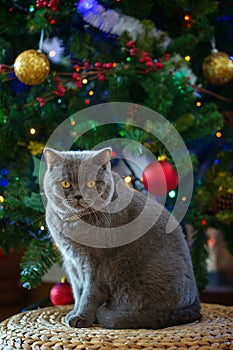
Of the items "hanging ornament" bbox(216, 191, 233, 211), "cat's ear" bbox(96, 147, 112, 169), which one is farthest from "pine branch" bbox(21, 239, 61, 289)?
"hanging ornament" bbox(216, 191, 233, 211)

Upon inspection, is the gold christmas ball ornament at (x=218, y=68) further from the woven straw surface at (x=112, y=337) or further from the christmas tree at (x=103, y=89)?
the woven straw surface at (x=112, y=337)

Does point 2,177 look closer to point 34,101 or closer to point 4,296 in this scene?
point 34,101

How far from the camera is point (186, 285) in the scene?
39.4 inches

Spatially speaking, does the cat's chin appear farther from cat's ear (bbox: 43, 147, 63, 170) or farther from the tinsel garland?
the tinsel garland

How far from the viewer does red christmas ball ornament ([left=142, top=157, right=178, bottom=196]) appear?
1.18 metres

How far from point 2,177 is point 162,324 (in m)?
0.64

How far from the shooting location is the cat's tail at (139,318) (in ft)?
3.06

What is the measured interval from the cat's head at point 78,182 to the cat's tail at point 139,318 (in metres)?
0.20

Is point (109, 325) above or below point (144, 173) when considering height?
below

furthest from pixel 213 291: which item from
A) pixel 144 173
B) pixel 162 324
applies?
pixel 162 324

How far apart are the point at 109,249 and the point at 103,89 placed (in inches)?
25.6

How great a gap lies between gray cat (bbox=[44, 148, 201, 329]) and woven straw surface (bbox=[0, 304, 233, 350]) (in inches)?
1.4

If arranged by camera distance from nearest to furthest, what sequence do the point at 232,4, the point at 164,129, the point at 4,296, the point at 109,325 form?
1. the point at 109,325
2. the point at 164,129
3. the point at 232,4
4. the point at 4,296

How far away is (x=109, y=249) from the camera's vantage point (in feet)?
3.14
